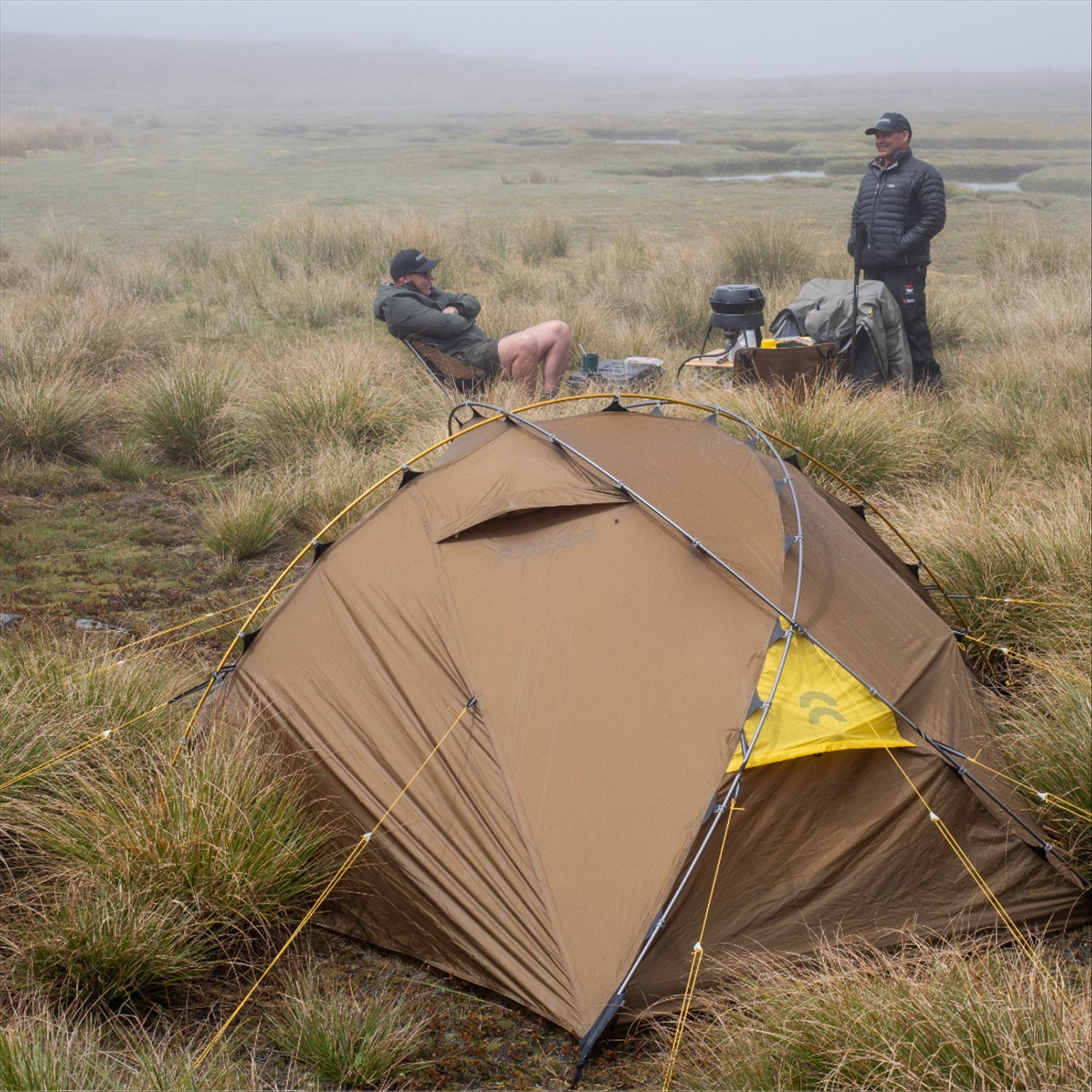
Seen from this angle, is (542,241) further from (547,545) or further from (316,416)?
(547,545)

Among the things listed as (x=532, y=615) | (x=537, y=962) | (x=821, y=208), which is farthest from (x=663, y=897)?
(x=821, y=208)

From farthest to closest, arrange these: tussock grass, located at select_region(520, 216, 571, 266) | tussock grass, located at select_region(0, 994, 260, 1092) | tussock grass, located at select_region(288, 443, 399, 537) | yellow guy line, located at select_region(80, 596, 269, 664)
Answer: tussock grass, located at select_region(520, 216, 571, 266), tussock grass, located at select_region(288, 443, 399, 537), yellow guy line, located at select_region(80, 596, 269, 664), tussock grass, located at select_region(0, 994, 260, 1092)

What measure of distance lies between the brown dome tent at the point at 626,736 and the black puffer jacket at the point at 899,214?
5.40 metres

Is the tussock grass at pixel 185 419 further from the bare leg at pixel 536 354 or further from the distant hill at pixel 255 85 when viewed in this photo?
the distant hill at pixel 255 85

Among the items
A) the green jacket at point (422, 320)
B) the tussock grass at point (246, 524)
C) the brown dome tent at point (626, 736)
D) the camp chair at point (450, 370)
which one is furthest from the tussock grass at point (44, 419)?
the brown dome tent at point (626, 736)

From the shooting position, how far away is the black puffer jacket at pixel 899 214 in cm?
845

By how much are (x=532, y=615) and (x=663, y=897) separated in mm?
996

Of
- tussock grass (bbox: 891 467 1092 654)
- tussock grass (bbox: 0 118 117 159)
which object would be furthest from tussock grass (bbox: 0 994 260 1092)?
tussock grass (bbox: 0 118 117 159)

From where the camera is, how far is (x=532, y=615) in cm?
353

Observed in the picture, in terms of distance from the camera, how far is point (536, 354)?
813cm

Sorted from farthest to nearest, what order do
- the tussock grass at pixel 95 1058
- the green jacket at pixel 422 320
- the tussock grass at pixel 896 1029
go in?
1. the green jacket at pixel 422 320
2. the tussock grass at pixel 95 1058
3. the tussock grass at pixel 896 1029

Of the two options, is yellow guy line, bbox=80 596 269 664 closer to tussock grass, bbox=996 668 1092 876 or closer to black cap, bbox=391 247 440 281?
tussock grass, bbox=996 668 1092 876

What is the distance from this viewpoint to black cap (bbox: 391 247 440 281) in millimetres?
8234

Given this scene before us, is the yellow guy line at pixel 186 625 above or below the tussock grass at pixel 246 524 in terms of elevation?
below
